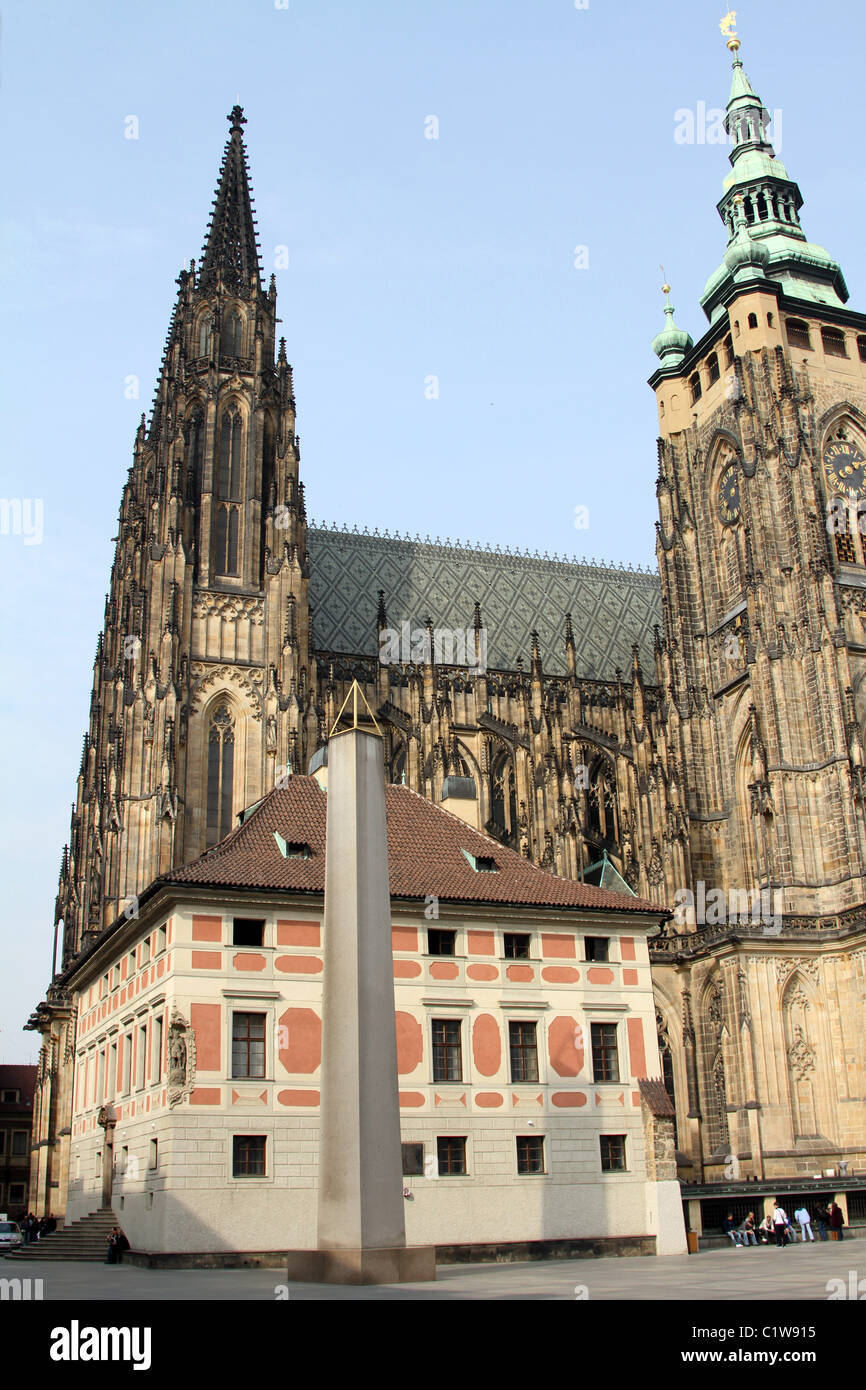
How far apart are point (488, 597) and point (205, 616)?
18256mm

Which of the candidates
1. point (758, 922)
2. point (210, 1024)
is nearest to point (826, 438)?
point (758, 922)

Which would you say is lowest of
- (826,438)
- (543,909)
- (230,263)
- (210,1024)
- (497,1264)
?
(497,1264)

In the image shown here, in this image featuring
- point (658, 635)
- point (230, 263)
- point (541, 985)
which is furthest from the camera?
point (658, 635)

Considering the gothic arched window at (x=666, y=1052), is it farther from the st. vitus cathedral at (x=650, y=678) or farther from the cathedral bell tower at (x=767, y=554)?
the cathedral bell tower at (x=767, y=554)

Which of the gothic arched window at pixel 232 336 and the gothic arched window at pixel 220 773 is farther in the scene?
the gothic arched window at pixel 232 336

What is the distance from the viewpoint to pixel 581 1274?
20.3 m

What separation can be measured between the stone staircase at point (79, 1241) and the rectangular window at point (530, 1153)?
8.64 meters

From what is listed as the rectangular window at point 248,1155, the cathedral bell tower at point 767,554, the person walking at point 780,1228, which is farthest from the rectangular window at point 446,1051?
the cathedral bell tower at point 767,554

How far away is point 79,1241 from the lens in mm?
29312

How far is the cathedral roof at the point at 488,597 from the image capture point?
55062 mm

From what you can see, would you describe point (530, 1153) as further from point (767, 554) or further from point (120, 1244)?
point (767, 554)

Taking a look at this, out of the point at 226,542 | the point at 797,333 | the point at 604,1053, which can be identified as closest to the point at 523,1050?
the point at 604,1053
